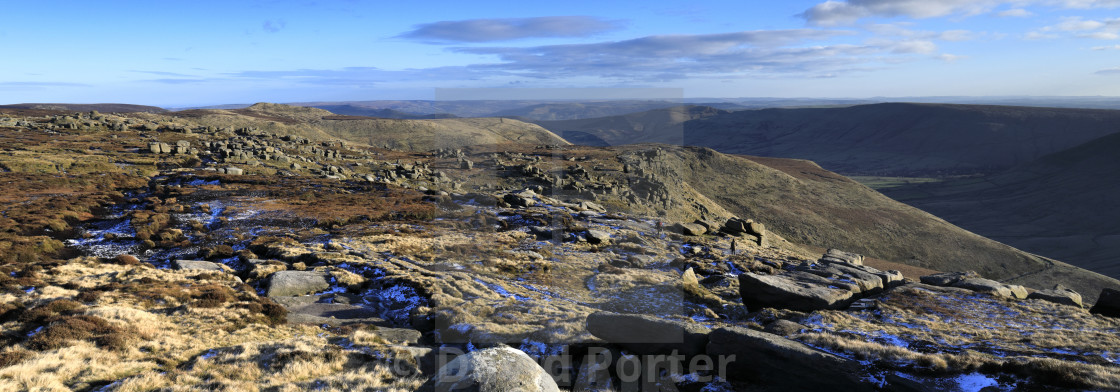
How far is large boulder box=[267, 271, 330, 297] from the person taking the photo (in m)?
22.3

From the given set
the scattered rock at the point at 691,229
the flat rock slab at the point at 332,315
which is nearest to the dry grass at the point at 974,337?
the flat rock slab at the point at 332,315

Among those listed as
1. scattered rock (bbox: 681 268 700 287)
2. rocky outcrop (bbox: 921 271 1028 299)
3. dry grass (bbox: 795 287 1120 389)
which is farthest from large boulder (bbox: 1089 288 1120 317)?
scattered rock (bbox: 681 268 700 287)

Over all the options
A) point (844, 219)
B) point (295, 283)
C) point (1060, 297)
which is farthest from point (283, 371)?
point (844, 219)

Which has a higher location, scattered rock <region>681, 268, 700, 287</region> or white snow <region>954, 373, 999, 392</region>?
white snow <region>954, 373, 999, 392</region>

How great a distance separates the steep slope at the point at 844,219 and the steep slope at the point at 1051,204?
21008mm

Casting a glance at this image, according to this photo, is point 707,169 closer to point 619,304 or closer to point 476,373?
point 619,304

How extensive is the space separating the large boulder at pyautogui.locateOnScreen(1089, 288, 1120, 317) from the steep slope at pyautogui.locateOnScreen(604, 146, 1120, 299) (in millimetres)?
40485

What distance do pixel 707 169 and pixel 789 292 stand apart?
3409 inches

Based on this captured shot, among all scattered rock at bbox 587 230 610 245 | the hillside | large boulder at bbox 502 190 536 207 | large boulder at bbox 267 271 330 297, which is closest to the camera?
the hillside

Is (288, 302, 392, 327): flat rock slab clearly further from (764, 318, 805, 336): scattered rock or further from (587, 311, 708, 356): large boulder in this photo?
(764, 318, 805, 336): scattered rock

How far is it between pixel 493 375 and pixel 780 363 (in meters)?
8.47

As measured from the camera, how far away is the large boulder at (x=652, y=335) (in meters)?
15.7

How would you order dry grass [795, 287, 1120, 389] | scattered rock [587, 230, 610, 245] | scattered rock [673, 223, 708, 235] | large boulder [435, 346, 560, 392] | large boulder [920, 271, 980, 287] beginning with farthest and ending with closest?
1. scattered rock [673, 223, 708, 235]
2. scattered rock [587, 230, 610, 245]
3. large boulder [920, 271, 980, 287]
4. dry grass [795, 287, 1120, 389]
5. large boulder [435, 346, 560, 392]

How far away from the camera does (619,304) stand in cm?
2405
